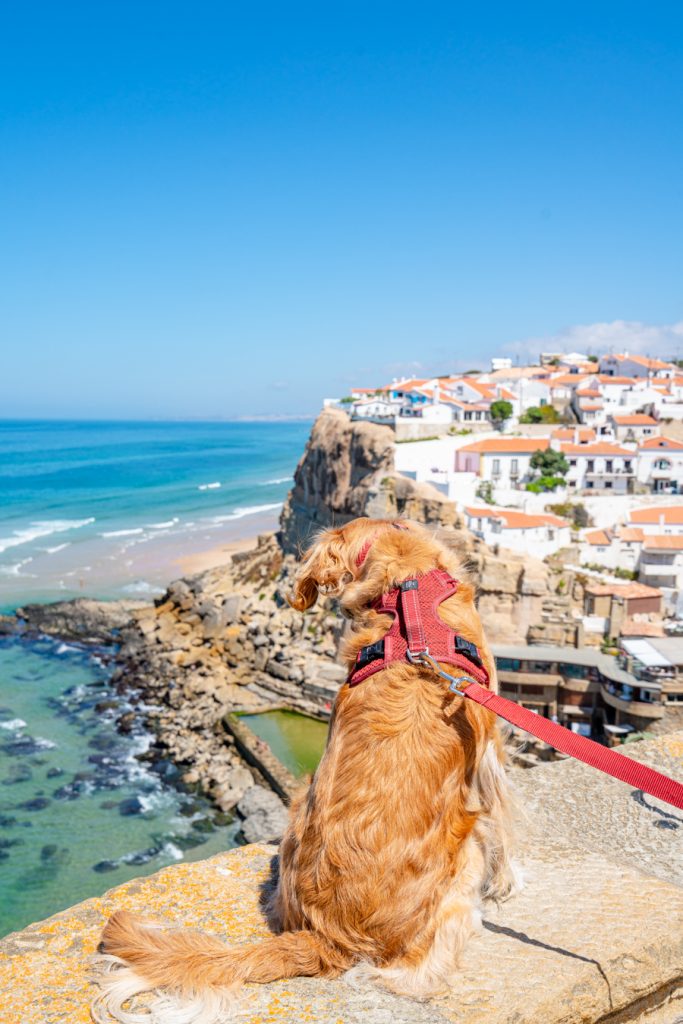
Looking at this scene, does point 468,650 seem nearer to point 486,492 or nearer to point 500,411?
point 486,492

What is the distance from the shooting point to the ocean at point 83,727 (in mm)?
15508

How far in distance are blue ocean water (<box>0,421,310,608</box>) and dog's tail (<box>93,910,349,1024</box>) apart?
126 ft

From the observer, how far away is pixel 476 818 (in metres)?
2.51

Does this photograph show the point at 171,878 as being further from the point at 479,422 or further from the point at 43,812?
the point at 479,422

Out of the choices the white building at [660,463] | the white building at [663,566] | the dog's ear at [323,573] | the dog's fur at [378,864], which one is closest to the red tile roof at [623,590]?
the white building at [663,566]

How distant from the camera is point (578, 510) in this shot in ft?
111

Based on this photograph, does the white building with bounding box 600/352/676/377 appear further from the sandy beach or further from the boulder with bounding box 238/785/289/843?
the boulder with bounding box 238/785/289/843

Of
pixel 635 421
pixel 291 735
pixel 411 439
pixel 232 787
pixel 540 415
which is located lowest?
pixel 291 735

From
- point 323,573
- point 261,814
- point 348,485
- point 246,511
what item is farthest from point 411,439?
point 323,573

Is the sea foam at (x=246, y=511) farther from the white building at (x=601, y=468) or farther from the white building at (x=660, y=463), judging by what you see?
the white building at (x=660, y=463)

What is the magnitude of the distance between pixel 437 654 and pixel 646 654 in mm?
19094

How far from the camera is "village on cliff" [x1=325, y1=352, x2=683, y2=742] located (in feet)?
66.2

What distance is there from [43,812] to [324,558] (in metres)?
17.9

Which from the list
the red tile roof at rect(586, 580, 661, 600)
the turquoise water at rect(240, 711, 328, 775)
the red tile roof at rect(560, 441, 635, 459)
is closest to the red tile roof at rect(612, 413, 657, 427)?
the red tile roof at rect(560, 441, 635, 459)
